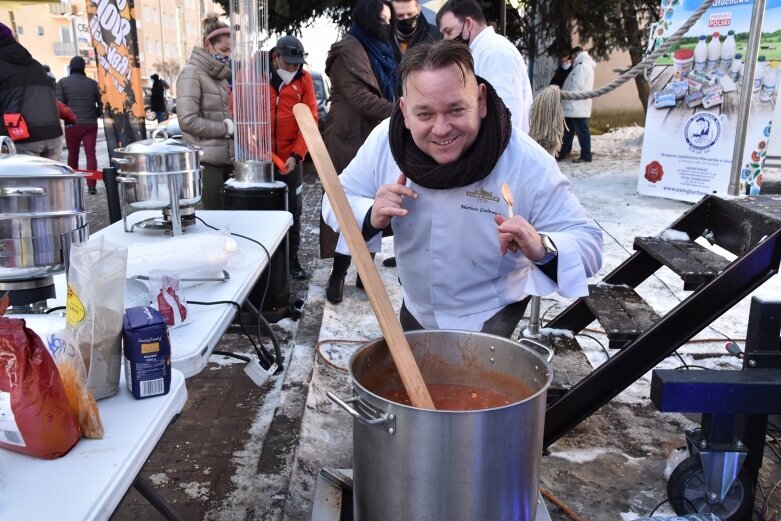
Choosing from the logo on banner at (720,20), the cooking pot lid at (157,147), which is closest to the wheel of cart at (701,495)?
the cooking pot lid at (157,147)

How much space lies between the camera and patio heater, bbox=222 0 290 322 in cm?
397

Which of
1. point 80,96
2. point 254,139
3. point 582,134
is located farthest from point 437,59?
point 582,134

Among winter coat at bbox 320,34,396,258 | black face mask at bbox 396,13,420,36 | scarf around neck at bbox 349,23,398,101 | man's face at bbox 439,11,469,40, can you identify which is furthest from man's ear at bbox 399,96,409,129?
black face mask at bbox 396,13,420,36

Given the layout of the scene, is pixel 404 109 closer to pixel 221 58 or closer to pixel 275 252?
pixel 275 252

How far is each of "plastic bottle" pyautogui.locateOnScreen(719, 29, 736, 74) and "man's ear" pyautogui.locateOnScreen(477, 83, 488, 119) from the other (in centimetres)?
609

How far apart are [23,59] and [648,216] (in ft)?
21.1

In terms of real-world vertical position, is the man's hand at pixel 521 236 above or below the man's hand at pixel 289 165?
above

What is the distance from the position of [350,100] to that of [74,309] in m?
3.34

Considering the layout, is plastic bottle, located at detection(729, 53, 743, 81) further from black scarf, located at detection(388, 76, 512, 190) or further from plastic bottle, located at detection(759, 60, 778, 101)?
black scarf, located at detection(388, 76, 512, 190)

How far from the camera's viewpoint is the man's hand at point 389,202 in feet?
6.14

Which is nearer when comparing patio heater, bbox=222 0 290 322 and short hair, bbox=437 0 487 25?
short hair, bbox=437 0 487 25

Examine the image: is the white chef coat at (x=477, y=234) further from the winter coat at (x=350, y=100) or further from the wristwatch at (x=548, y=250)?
the winter coat at (x=350, y=100)

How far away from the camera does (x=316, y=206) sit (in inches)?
327

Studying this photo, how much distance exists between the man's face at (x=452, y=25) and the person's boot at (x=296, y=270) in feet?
7.23
